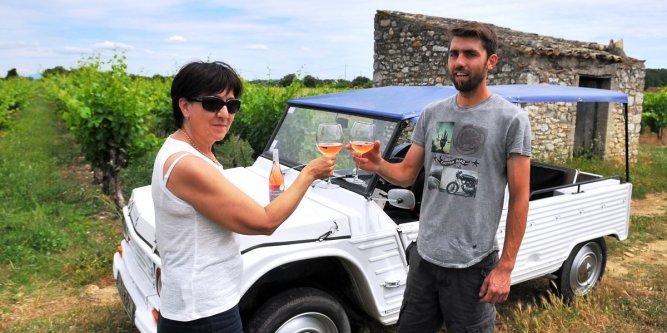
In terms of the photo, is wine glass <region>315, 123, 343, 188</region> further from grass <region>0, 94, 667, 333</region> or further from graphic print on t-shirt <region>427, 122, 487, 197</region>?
grass <region>0, 94, 667, 333</region>

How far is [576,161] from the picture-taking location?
34.8 ft


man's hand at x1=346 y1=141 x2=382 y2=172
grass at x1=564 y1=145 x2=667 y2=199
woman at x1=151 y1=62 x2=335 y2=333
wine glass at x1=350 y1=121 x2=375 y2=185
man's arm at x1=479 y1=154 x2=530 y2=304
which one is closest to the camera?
woman at x1=151 y1=62 x2=335 y2=333

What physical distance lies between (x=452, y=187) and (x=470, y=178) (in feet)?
0.32

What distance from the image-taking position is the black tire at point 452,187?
248cm

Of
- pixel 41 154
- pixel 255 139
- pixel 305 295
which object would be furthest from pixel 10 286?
pixel 41 154

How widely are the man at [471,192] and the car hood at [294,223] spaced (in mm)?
588

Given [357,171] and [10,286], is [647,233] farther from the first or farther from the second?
[10,286]

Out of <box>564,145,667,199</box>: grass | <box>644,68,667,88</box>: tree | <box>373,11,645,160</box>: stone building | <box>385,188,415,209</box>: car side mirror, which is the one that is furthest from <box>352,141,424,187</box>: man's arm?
<box>644,68,667,88</box>: tree

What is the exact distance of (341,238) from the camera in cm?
302

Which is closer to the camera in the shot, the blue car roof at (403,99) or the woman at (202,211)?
the woman at (202,211)

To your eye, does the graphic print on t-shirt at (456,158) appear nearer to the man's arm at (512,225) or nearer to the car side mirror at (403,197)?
the man's arm at (512,225)

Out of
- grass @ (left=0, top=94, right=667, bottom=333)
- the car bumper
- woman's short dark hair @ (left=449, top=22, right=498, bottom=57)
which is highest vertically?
woman's short dark hair @ (left=449, top=22, right=498, bottom=57)

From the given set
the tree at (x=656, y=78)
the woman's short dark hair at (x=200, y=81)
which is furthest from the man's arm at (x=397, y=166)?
the tree at (x=656, y=78)

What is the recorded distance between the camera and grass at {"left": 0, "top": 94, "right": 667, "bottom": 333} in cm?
401
